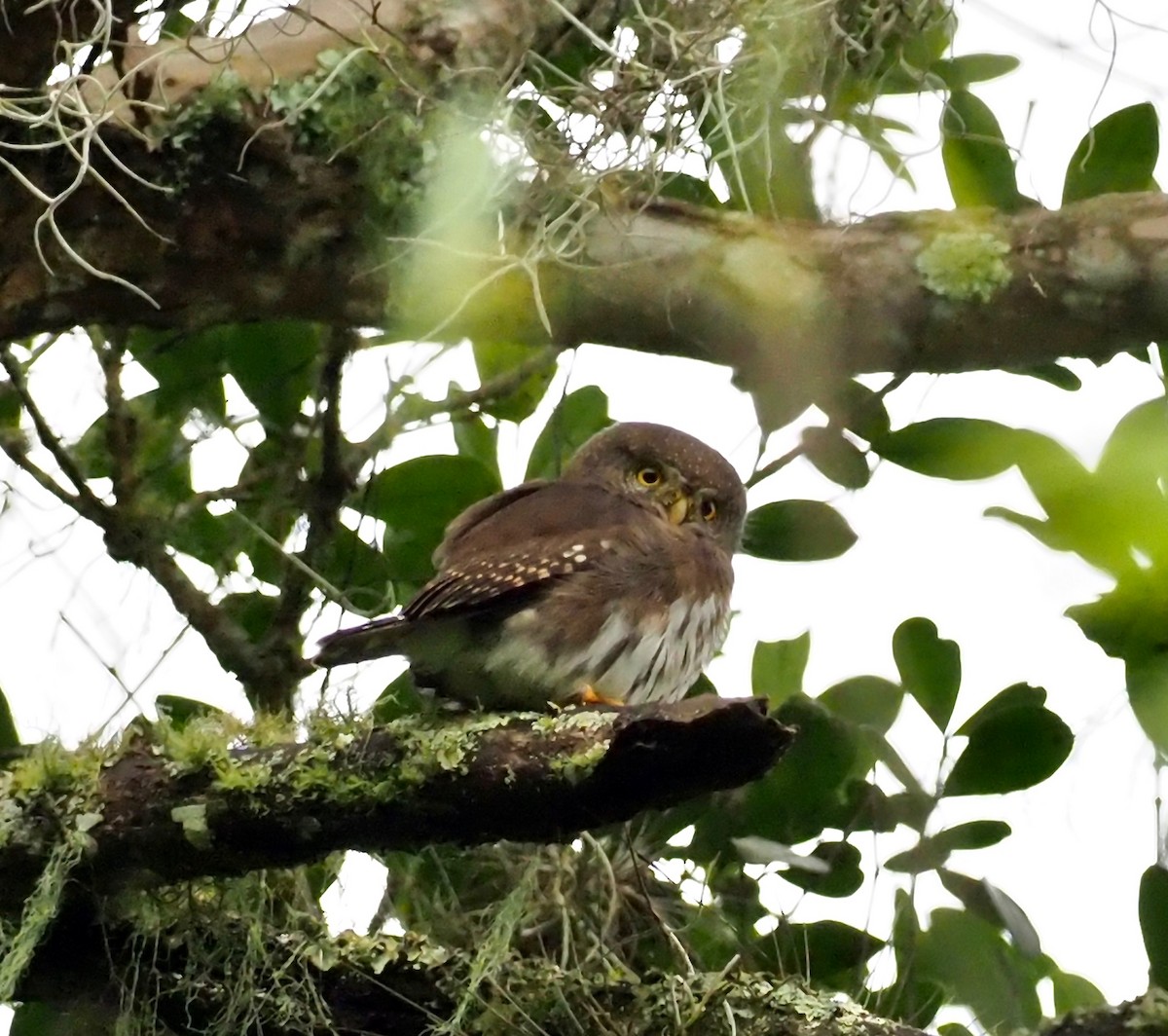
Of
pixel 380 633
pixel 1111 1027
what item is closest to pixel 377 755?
pixel 380 633

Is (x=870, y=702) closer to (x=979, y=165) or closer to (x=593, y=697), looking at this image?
(x=593, y=697)

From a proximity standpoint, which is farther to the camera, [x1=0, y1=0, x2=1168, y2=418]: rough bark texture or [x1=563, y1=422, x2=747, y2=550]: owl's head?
[x1=563, y1=422, x2=747, y2=550]: owl's head

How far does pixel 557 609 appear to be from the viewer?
238cm

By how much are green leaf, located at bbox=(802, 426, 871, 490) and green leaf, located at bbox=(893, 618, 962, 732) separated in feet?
0.96

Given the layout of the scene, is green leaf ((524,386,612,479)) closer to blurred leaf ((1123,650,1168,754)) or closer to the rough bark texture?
the rough bark texture

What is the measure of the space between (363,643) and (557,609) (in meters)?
0.33

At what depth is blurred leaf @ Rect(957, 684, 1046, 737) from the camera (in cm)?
230

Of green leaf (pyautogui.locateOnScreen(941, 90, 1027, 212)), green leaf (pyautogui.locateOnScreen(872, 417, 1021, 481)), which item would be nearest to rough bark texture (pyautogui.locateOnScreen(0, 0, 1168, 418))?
green leaf (pyautogui.locateOnScreen(872, 417, 1021, 481))

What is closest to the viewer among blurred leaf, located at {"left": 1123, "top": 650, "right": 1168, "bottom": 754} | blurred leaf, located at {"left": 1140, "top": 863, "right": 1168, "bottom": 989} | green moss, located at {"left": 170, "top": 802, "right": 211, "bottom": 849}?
blurred leaf, located at {"left": 1123, "top": 650, "right": 1168, "bottom": 754}

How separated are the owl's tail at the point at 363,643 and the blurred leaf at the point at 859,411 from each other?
2.29ft

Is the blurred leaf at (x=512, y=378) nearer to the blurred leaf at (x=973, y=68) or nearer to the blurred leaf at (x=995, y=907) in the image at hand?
the blurred leaf at (x=973, y=68)

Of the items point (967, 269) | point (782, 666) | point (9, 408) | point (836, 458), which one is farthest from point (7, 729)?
point (967, 269)

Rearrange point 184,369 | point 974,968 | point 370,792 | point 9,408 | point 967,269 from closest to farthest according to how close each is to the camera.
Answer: point 370,792 → point 967,269 → point 974,968 → point 184,369 → point 9,408

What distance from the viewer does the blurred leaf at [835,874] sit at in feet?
7.76
